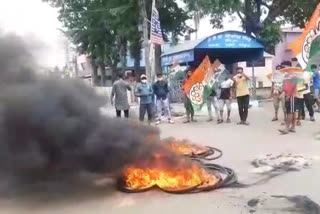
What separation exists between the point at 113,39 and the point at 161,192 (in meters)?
29.5

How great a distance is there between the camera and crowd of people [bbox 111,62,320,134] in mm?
11430

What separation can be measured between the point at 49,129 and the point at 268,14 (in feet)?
76.5

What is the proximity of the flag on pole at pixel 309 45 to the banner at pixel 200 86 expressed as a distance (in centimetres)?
370

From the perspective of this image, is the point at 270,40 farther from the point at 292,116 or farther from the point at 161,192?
the point at 161,192

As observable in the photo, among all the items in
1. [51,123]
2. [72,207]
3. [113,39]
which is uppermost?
[113,39]

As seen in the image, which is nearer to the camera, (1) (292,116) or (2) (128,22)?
(1) (292,116)

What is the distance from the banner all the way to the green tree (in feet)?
35.1

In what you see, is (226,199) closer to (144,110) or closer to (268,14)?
(144,110)

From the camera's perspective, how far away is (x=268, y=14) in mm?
27203

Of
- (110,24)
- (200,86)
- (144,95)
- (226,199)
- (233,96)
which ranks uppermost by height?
(110,24)

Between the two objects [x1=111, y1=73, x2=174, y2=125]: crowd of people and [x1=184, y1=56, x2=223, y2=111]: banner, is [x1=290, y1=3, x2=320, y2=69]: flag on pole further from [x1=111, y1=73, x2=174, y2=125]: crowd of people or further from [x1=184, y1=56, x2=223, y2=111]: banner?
[x1=111, y1=73, x2=174, y2=125]: crowd of people

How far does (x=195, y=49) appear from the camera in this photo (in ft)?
62.3

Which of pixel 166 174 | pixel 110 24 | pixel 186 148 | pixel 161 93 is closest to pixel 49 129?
pixel 166 174

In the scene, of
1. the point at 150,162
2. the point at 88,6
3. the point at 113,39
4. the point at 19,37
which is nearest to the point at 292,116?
the point at 150,162
